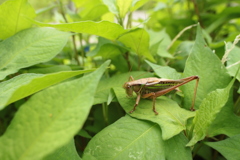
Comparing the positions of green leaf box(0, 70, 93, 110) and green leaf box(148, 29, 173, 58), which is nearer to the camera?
green leaf box(0, 70, 93, 110)

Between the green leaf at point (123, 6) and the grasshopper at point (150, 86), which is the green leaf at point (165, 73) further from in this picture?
the green leaf at point (123, 6)

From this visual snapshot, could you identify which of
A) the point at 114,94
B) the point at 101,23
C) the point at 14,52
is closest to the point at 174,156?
the point at 114,94

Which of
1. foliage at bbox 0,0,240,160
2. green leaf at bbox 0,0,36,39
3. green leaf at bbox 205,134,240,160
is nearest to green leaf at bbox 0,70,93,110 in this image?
foliage at bbox 0,0,240,160

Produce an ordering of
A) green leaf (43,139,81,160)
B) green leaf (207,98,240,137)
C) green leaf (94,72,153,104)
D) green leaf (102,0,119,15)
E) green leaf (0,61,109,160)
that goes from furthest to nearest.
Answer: green leaf (102,0,119,15), green leaf (94,72,153,104), green leaf (207,98,240,137), green leaf (43,139,81,160), green leaf (0,61,109,160)

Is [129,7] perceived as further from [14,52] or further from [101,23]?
[14,52]

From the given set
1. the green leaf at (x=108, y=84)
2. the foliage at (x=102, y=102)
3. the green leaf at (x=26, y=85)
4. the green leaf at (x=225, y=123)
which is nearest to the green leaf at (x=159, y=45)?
the foliage at (x=102, y=102)

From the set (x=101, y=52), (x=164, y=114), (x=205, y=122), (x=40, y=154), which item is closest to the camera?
(x=40, y=154)

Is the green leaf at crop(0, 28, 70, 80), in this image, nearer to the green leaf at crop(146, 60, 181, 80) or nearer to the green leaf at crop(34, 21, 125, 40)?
the green leaf at crop(34, 21, 125, 40)
